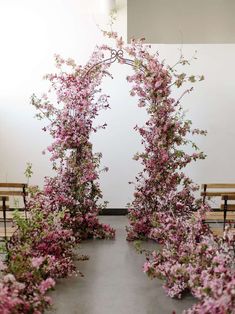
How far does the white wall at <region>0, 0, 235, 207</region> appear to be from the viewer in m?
7.26

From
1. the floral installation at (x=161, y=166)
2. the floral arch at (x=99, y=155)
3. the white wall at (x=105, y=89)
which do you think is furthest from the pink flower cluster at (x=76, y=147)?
the white wall at (x=105, y=89)

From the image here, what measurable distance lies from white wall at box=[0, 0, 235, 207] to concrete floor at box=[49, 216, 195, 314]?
2414 mm

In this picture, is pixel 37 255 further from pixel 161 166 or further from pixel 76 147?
pixel 161 166

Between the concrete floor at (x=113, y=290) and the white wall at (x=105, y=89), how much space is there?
2414 millimetres

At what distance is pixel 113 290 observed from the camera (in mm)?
4281

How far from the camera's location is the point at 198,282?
11.4 feet

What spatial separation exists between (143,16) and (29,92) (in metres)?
2.25

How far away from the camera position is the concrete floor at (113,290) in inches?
152

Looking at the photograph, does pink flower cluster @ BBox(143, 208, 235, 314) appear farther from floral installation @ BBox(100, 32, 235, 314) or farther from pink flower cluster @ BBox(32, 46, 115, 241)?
pink flower cluster @ BBox(32, 46, 115, 241)

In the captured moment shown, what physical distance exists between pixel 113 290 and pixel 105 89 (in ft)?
12.8

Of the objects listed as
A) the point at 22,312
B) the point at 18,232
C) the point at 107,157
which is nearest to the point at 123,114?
the point at 107,157

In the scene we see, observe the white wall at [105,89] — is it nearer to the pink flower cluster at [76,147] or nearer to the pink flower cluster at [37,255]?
the pink flower cluster at [76,147]

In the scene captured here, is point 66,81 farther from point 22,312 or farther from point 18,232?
point 22,312

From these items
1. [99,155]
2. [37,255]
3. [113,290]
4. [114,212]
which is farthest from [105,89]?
[113,290]
